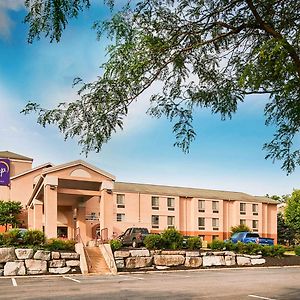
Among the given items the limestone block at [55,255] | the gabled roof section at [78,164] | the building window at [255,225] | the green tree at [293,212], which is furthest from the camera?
the green tree at [293,212]

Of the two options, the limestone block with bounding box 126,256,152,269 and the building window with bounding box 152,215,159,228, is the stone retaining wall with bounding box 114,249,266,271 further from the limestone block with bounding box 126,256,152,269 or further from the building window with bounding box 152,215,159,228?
the building window with bounding box 152,215,159,228

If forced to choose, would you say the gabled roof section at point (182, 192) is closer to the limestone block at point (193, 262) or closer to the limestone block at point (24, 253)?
the limestone block at point (193, 262)

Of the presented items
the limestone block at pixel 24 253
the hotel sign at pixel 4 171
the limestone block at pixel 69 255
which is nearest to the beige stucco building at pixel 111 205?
the hotel sign at pixel 4 171

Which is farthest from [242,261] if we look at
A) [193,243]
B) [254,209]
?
[254,209]

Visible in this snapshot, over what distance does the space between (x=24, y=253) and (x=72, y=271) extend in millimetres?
2445

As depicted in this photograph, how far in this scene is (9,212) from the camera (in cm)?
4231

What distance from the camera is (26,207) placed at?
149 feet

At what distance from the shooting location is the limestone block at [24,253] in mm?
21359

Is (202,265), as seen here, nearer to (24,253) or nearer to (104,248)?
(104,248)

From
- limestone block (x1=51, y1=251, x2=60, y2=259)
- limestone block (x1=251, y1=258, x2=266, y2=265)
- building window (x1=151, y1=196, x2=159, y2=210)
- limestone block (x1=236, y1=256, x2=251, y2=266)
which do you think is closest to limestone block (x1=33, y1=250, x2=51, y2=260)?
limestone block (x1=51, y1=251, x2=60, y2=259)

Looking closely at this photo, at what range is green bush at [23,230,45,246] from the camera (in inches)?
925

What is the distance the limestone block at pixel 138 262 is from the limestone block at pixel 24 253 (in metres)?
4.98

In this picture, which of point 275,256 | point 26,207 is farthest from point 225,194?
point 275,256

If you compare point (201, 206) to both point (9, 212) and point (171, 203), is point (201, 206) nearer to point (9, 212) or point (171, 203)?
point (171, 203)
